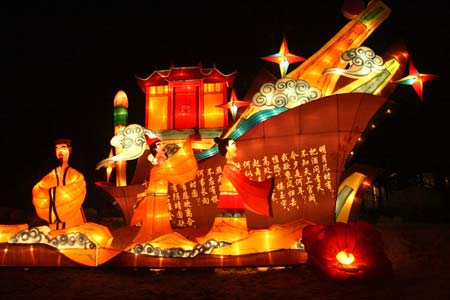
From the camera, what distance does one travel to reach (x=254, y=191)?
550cm

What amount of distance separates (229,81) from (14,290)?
10987 mm

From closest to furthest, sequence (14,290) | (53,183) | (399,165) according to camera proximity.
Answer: (14,290)
(53,183)
(399,165)

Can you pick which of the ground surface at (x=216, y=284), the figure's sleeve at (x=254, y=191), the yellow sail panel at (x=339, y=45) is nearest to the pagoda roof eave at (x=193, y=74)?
the yellow sail panel at (x=339, y=45)

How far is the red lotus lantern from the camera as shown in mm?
4484

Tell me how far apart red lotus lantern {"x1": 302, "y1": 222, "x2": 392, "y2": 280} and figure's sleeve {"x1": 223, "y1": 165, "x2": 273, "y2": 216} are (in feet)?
3.26

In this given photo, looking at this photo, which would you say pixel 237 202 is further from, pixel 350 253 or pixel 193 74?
pixel 193 74

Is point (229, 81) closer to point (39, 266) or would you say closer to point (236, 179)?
point (236, 179)

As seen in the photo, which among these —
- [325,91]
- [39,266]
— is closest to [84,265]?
[39,266]

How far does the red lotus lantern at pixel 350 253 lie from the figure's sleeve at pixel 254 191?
3.26 feet

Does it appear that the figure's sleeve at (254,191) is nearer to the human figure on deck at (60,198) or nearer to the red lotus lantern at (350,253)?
the red lotus lantern at (350,253)

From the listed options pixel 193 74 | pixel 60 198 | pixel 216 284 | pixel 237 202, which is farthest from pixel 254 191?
pixel 193 74

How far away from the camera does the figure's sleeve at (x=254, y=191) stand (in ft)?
17.9

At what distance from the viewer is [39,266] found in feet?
17.7

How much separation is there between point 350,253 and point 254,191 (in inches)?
62.0
